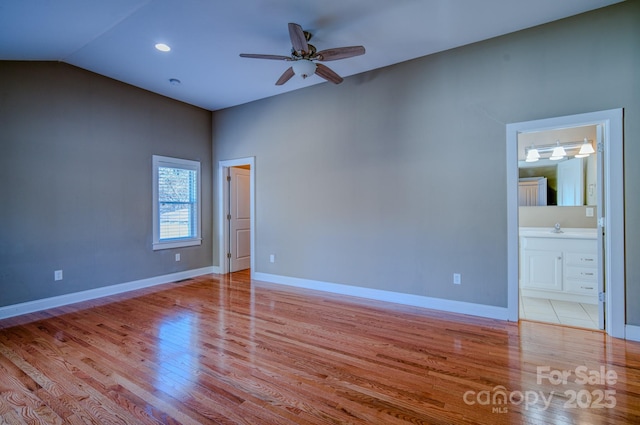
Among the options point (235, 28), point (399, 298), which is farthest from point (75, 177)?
point (399, 298)

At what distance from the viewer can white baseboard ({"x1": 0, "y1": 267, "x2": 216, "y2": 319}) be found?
3.44 meters

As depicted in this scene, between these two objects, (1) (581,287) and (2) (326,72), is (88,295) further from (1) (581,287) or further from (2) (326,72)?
(1) (581,287)

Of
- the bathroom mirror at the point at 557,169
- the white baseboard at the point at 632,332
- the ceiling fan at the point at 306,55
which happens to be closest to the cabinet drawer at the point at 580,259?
the bathroom mirror at the point at 557,169

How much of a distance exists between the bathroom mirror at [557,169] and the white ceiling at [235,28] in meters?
1.74

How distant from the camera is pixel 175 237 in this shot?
16.9ft

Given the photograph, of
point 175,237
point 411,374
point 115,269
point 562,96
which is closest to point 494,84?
point 562,96

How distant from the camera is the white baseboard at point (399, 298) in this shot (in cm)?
328

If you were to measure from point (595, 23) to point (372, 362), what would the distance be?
3754 millimetres

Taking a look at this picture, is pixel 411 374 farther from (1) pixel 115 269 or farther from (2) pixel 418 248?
(1) pixel 115 269

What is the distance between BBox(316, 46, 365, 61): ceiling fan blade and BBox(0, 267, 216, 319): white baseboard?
4.22 m

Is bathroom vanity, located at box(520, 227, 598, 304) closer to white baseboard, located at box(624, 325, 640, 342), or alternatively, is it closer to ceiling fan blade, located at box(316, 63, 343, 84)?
white baseboard, located at box(624, 325, 640, 342)

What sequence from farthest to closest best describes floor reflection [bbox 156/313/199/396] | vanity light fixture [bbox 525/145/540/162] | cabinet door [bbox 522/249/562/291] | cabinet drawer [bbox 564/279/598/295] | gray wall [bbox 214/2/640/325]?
vanity light fixture [bbox 525/145/540/162]
cabinet door [bbox 522/249/562/291]
cabinet drawer [bbox 564/279/598/295]
gray wall [bbox 214/2/640/325]
floor reflection [bbox 156/313/199/396]

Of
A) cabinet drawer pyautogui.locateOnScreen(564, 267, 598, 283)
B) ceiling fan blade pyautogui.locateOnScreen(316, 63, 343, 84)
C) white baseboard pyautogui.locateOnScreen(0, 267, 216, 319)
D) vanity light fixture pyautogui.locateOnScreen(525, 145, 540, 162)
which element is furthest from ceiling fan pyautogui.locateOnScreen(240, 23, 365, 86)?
white baseboard pyautogui.locateOnScreen(0, 267, 216, 319)

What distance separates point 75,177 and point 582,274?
6637mm
